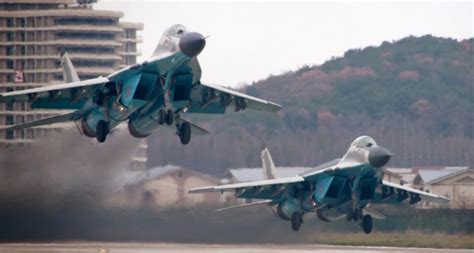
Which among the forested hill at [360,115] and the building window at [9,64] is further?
the building window at [9,64]

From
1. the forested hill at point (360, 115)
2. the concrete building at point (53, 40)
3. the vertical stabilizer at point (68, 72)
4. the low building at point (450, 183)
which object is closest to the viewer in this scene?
the vertical stabilizer at point (68, 72)

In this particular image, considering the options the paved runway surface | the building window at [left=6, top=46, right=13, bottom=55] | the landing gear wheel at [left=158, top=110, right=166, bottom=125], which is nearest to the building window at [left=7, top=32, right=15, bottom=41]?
the building window at [left=6, top=46, right=13, bottom=55]

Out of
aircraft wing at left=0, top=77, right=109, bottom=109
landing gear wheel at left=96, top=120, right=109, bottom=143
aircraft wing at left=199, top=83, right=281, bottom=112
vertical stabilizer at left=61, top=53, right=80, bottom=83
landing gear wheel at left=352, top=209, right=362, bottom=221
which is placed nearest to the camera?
aircraft wing at left=0, top=77, right=109, bottom=109

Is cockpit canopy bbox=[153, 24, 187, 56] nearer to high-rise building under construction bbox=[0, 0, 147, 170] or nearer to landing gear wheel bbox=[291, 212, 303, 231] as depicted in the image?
landing gear wheel bbox=[291, 212, 303, 231]

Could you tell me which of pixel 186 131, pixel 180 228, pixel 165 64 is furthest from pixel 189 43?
pixel 180 228

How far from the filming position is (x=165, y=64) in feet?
128

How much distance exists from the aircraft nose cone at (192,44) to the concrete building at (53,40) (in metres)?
59.9

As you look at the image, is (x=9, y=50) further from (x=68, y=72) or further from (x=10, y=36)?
(x=68, y=72)

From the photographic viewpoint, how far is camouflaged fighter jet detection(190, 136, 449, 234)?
5194cm

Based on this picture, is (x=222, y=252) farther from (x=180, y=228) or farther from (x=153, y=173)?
(x=153, y=173)

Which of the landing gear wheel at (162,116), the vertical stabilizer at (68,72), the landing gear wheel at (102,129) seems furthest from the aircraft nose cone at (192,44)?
the vertical stabilizer at (68,72)

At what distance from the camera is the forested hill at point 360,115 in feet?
242

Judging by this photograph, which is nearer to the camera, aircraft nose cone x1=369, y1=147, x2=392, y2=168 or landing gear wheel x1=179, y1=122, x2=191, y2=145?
landing gear wheel x1=179, y1=122, x2=191, y2=145

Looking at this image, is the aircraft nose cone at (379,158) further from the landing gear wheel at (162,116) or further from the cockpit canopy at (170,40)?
the landing gear wheel at (162,116)
